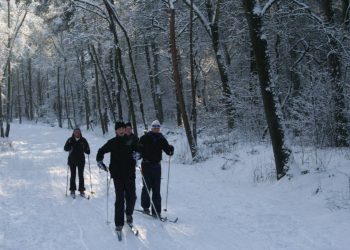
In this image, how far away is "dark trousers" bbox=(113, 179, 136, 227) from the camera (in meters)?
8.98

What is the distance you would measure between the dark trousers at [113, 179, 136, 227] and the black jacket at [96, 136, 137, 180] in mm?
126

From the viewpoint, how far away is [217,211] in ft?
→ 35.6

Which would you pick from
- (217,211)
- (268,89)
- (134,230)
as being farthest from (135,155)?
(268,89)

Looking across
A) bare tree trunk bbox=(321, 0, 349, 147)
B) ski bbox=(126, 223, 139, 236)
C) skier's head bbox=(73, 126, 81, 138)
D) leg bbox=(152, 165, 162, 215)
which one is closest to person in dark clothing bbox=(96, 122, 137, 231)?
ski bbox=(126, 223, 139, 236)

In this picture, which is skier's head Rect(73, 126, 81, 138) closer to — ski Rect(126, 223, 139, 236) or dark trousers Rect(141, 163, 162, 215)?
dark trousers Rect(141, 163, 162, 215)

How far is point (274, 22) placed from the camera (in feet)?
63.2

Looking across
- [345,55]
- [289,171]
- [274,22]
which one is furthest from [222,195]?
[274,22]

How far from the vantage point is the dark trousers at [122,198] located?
29.5 ft

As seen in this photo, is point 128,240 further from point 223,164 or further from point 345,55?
point 345,55

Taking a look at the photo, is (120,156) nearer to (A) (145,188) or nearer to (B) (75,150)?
(A) (145,188)

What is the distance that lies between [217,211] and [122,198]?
2.73 m

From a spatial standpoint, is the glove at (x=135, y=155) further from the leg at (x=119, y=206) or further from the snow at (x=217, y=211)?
the snow at (x=217, y=211)

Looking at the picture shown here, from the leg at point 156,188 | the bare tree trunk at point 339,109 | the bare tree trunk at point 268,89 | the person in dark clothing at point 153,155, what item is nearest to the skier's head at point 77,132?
the person in dark clothing at point 153,155

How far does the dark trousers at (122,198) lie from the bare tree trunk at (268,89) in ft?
17.1
